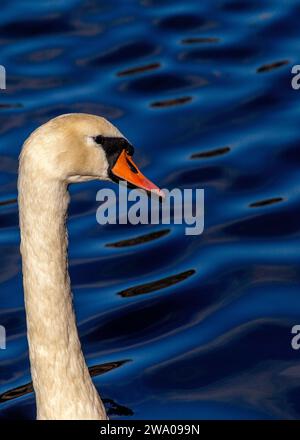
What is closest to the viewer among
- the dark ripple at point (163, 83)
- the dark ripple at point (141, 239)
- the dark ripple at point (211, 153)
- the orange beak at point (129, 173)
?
the orange beak at point (129, 173)

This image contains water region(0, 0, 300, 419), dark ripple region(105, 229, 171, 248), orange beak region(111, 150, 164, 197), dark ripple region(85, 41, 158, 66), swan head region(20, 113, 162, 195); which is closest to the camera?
swan head region(20, 113, 162, 195)

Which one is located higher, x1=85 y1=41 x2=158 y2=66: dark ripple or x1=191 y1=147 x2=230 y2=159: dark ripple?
x1=85 y1=41 x2=158 y2=66: dark ripple

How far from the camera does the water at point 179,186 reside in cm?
788

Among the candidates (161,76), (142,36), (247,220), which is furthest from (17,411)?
(142,36)

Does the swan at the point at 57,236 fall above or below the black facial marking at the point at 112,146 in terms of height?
below

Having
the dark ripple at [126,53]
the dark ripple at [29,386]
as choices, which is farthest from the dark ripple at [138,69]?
the dark ripple at [29,386]

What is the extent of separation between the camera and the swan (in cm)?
585

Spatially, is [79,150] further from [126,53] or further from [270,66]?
[126,53]

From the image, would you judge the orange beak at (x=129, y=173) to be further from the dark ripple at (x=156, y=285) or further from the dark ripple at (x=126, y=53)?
the dark ripple at (x=126, y=53)

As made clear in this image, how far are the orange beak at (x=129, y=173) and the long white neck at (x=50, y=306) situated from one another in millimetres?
449

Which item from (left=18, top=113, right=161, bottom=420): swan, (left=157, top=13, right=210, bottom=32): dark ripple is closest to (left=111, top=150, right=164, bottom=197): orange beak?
(left=18, top=113, right=161, bottom=420): swan

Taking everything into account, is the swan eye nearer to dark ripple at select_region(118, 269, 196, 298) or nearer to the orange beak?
the orange beak

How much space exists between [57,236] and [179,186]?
4.06 m

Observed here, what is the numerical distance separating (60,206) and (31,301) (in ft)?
1.75
